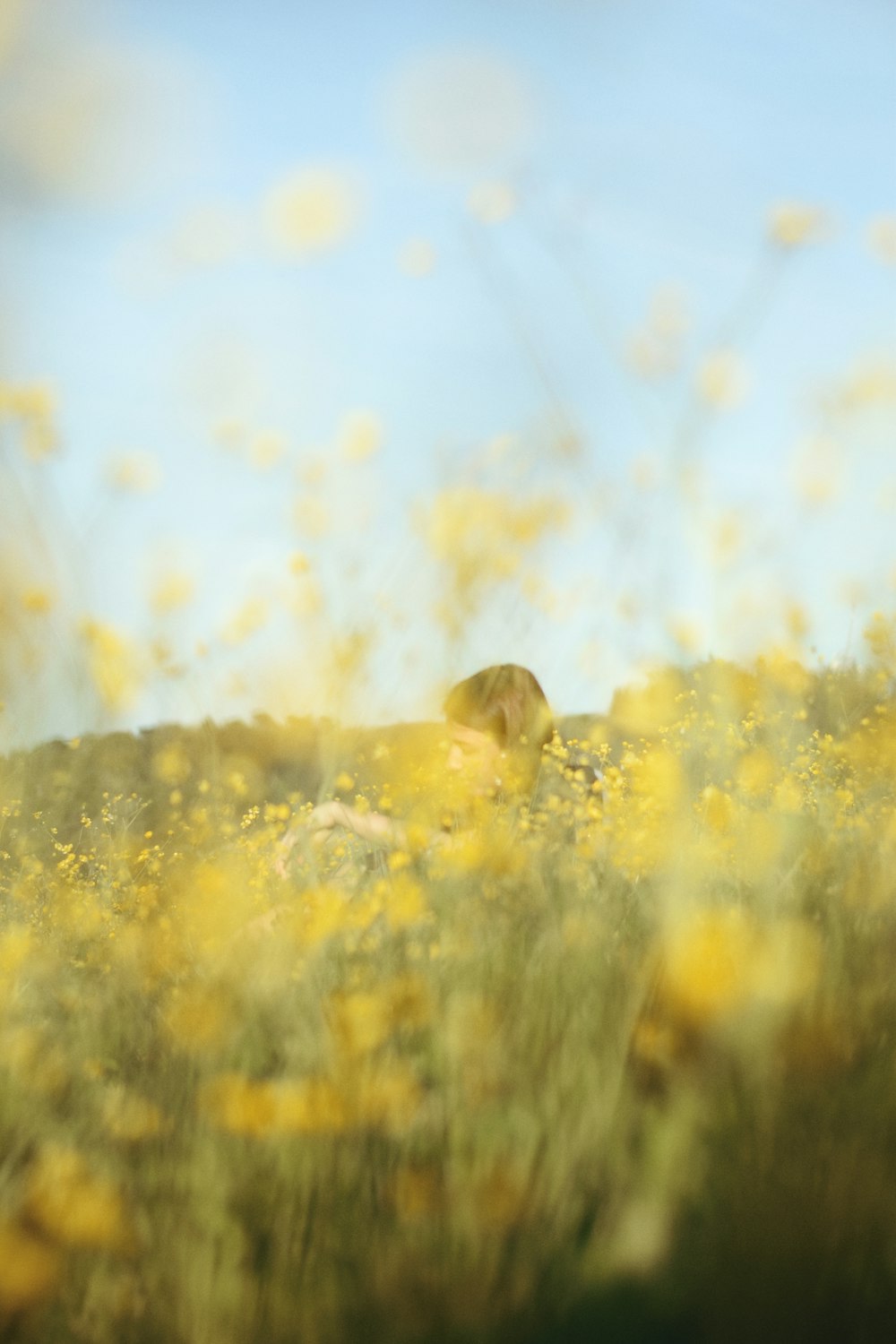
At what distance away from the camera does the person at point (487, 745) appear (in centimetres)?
318

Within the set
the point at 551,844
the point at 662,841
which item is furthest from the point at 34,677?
the point at 662,841

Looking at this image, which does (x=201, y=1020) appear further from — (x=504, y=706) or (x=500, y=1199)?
(x=504, y=706)

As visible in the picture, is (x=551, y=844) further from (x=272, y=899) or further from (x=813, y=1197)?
(x=813, y=1197)

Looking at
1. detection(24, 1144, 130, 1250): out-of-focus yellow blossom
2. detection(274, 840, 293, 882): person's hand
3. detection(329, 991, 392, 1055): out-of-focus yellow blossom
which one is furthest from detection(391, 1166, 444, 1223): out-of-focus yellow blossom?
detection(274, 840, 293, 882): person's hand

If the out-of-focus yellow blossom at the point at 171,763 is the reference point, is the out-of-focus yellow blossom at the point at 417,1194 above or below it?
below

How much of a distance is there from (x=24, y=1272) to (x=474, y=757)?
265cm

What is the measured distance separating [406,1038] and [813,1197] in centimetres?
59

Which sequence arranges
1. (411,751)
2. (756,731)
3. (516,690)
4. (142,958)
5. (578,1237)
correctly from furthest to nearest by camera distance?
(756,731)
(411,751)
(516,690)
(142,958)
(578,1237)

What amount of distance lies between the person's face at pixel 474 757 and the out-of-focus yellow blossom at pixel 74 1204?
75.8 inches

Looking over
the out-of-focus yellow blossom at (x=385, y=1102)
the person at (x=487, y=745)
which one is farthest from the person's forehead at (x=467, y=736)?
the out-of-focus yellow blossom at (x=385, y=1102)

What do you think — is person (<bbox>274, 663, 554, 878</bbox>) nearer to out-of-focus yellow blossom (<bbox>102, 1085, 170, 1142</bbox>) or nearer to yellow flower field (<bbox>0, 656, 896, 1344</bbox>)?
yellow flower field (<bbox>0, 656, 896, 1344</bbox>)

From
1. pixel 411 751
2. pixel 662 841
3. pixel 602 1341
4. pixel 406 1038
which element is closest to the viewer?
pixel 602 1341

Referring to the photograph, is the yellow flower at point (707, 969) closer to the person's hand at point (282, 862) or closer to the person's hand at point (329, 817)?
the person's hand at point (282, 862)

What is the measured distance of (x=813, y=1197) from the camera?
1.16 meters
